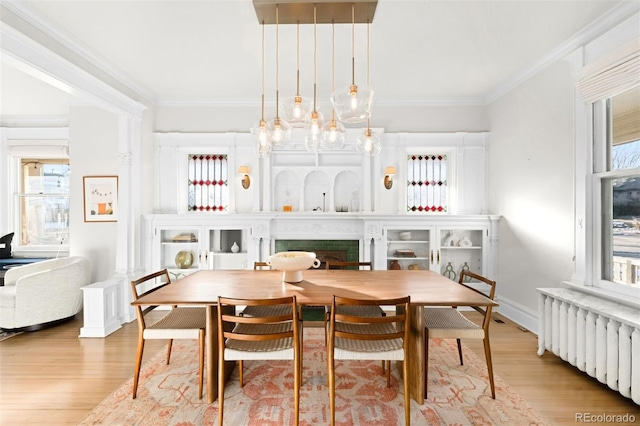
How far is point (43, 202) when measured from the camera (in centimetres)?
526

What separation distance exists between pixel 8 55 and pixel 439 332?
3673mm

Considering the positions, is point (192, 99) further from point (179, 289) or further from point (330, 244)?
point (179, 289)

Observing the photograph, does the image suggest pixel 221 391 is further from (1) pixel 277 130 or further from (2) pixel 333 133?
(2) pixel 333 133

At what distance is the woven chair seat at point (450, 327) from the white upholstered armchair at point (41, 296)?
3920mm

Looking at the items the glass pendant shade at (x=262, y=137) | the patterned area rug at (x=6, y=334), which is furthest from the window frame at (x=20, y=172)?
the glass pendant shade at (x=262, y=137)

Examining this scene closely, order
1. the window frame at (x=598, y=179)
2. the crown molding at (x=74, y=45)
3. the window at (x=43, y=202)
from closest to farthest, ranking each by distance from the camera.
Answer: the crown molding at (x=74, y=45) < the window frame at (x=598, y=179) < the window at (x=43, y=202)

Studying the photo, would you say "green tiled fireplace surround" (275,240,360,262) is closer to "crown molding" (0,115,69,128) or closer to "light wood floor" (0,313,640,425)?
"light wood floor" (0,313,640,425)

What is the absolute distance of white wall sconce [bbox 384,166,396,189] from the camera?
4.29 metres

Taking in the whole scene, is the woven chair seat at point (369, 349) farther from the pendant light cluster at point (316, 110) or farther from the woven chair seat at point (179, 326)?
the pendant light cluster at point (316, 110)

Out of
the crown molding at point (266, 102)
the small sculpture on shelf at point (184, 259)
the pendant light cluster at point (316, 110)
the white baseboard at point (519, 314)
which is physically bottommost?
the white baseboard at point (519, 314)

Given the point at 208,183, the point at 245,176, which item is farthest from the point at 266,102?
the point at 208,183

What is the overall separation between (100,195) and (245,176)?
6.10 feet

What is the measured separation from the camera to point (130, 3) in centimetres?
239

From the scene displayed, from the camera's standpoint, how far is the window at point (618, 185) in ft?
7.97
